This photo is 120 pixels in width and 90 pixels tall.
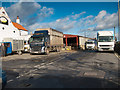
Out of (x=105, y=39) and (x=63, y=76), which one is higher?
(x=105, y=39)

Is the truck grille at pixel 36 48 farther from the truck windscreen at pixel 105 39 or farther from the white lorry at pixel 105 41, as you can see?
the truck windscreen at pixel 105 39

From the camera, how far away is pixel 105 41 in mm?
Answer: 21484

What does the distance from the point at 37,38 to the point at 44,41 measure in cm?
121

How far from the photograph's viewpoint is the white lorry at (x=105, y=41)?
21055 mm

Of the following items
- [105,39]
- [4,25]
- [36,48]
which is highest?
[4,25]

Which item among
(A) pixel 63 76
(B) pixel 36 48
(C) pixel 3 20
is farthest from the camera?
(C) pixel 3 20

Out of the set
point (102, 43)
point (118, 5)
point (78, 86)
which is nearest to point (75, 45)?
point (102, 43)

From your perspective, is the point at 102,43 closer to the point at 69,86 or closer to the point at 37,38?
the point at 37,38

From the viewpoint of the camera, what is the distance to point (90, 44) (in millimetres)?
34812

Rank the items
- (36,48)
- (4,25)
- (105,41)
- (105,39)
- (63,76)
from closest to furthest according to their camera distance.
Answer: (63,76), (36,48), (105,41), (105,39), (4,25)

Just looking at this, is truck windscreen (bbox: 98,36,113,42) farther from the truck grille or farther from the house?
the house

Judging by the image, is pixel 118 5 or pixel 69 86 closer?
pixel 69 86

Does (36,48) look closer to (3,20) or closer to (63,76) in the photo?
(63,76)

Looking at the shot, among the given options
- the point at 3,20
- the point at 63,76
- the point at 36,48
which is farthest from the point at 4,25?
the point at 63,76
